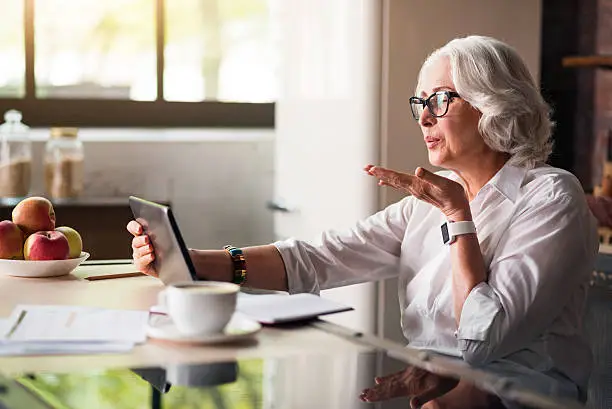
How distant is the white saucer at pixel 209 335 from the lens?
1518mm

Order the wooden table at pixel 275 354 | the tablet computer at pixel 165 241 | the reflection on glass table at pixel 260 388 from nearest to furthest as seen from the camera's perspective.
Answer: the reflection on glass table at pixel 260 388 → the wooden table at pixel 275 354 → the tablet computer at pixel 165 241

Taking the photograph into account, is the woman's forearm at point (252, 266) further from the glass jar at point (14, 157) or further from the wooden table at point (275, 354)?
the glass jar at point (14, 157)

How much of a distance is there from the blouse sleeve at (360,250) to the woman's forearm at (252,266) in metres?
0.08

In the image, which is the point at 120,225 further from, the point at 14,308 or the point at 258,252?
the point at 14,308

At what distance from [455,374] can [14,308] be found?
2.62ft

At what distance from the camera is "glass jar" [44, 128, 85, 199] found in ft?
11.6

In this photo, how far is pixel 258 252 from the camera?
223 centimetres

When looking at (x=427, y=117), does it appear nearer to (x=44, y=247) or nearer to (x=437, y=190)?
(x=437, y=190)

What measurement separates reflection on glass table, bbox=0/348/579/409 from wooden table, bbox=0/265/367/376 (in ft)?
0.12

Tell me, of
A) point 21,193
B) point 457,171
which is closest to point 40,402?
point 457,171

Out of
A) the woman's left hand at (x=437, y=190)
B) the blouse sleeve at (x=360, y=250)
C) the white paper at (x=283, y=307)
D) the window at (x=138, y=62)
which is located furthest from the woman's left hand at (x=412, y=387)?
the window at (x=138, y=62)

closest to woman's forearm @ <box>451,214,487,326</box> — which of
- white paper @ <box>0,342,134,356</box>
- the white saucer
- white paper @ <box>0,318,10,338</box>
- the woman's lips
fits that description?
the woman's lips

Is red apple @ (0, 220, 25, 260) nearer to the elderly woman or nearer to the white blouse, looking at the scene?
the elderly woman

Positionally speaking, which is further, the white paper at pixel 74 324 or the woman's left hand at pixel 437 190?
the woman's left hand at pixel 437 190
